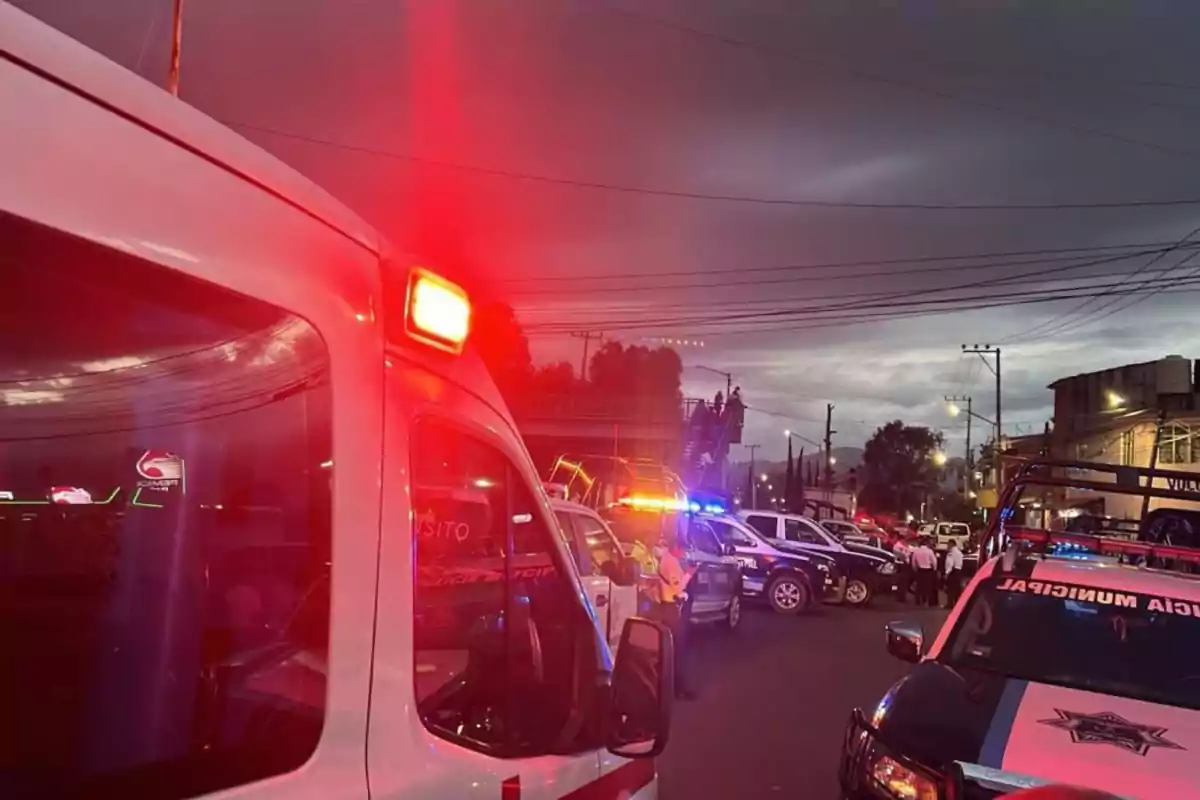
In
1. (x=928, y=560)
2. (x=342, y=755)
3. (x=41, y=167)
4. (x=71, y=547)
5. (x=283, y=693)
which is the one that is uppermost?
(x=41, y=167)

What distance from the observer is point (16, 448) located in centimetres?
143

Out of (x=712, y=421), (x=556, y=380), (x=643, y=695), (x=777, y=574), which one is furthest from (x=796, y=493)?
(x=643, y=695)

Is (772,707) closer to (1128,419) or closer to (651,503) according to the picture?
(651,503)

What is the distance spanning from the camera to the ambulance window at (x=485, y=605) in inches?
81.2

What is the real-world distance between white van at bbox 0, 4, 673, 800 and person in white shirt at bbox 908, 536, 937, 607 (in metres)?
21.0

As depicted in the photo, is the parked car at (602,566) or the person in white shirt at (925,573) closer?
the parked car at (602,566)

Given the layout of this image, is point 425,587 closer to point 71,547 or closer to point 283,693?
point 283,693

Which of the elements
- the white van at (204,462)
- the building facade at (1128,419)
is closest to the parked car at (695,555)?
the white van at (204,462)

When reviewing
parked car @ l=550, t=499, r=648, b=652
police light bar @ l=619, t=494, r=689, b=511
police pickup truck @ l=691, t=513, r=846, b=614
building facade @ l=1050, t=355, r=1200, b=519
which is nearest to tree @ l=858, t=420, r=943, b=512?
Answer: building facade @ l=1050, t=355, r=1200, b=519

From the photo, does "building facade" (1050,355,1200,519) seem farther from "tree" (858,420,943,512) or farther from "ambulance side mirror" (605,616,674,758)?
"ambulance side mirror" (605,616,674,758)

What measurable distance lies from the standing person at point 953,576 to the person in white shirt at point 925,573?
70cm

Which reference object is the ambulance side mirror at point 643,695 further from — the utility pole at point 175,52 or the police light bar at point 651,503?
the police light bar at point 651,503

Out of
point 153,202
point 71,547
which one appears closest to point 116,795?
point 71,547

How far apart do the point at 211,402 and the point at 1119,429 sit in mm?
53393
